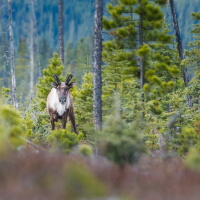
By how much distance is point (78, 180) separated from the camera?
2742 millimetres

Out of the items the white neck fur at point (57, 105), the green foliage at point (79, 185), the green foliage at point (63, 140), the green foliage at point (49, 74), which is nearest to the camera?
the green foliage at point (79, 185)

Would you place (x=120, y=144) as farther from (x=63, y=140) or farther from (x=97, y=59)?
(x=97, y=59)

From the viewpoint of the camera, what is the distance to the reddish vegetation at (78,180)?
2.79 meters

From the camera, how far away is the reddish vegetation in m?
2.79

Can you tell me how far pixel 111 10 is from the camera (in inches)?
417

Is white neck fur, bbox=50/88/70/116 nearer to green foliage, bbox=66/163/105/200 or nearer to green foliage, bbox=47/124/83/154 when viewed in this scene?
green foliage, bbox=47/124/83/154

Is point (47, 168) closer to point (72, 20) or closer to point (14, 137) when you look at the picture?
point (14, 137)

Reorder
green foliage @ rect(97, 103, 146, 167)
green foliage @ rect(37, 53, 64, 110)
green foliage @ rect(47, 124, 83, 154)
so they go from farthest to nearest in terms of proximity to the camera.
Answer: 1. green foliage @ rect(37, 53, 64, 110)
2. green foliage @ rect(47, 124, 83, 154)
3. green foliage @ rect(97, 103, 146, 167)

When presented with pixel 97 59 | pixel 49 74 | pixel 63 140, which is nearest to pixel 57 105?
pixel 97 59

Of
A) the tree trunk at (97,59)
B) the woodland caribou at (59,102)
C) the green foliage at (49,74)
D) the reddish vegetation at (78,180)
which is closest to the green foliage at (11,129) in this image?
the reddish vegetation at (78,180)

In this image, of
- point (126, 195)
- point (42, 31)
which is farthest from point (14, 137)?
point (42, 31)

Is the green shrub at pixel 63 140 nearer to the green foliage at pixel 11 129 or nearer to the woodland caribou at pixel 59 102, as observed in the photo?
the green foliage at pixel 11 129

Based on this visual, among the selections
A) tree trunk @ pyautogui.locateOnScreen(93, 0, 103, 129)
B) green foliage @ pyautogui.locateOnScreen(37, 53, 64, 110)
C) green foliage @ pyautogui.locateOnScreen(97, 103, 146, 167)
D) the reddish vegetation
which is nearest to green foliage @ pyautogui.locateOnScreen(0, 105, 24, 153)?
the reddish vegetation

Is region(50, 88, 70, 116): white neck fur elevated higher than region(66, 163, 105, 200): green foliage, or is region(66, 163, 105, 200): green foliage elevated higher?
region(50, 88, 70, 116): white neck fur
